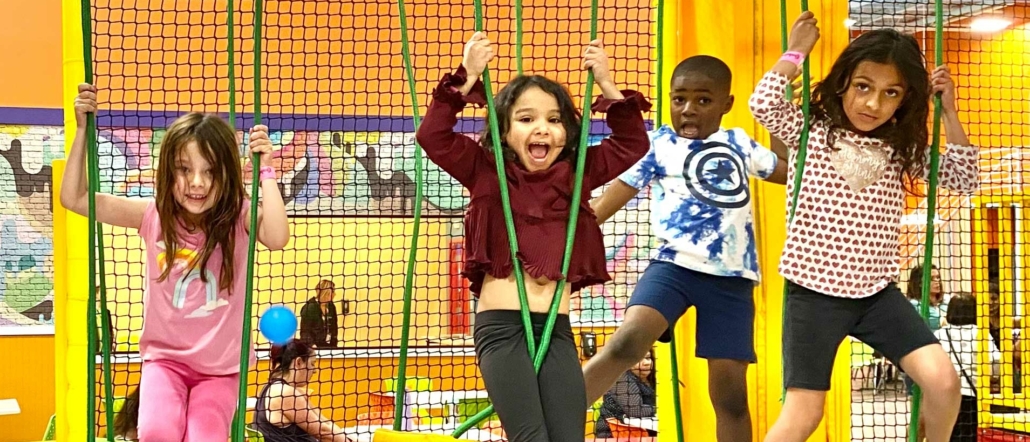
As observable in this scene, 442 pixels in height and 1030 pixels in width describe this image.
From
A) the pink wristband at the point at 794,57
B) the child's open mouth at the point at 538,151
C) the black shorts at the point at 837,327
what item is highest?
the pink wristband at the point at 794,57

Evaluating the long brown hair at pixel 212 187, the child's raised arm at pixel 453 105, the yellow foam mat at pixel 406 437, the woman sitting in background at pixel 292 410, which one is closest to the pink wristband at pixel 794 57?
the child's raised arm at pixel 453 105

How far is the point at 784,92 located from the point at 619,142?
15.5 inches

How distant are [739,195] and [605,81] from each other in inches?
26.7

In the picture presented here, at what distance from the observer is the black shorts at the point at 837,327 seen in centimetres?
215

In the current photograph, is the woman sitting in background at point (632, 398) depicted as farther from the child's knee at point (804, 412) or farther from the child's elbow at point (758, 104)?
the child's elbow at point (758, 104)

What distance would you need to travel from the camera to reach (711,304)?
2490 millimetres

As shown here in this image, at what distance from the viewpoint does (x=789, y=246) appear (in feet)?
7.32

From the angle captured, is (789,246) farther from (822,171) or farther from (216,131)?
(216,131)

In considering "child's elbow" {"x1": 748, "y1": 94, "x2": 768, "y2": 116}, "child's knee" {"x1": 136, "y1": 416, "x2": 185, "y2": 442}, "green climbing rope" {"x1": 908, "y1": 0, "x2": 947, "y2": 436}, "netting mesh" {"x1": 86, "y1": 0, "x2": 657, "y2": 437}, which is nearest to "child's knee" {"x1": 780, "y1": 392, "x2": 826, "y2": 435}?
"green climbing rope" {"x1": 908, "y1": 0, "x2": 947, "y2": 436}

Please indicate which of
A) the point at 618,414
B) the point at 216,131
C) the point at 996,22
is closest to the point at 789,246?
the point at 216,131

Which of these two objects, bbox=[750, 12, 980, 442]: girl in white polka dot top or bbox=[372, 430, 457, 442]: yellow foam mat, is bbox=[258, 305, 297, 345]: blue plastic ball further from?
bbox=[750, 12, 980, 442]: girl in white polka dot top

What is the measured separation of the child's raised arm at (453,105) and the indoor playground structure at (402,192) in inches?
2.5

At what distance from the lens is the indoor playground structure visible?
103 inches

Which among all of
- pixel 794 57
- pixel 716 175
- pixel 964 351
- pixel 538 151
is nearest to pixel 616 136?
pixel 538 151
